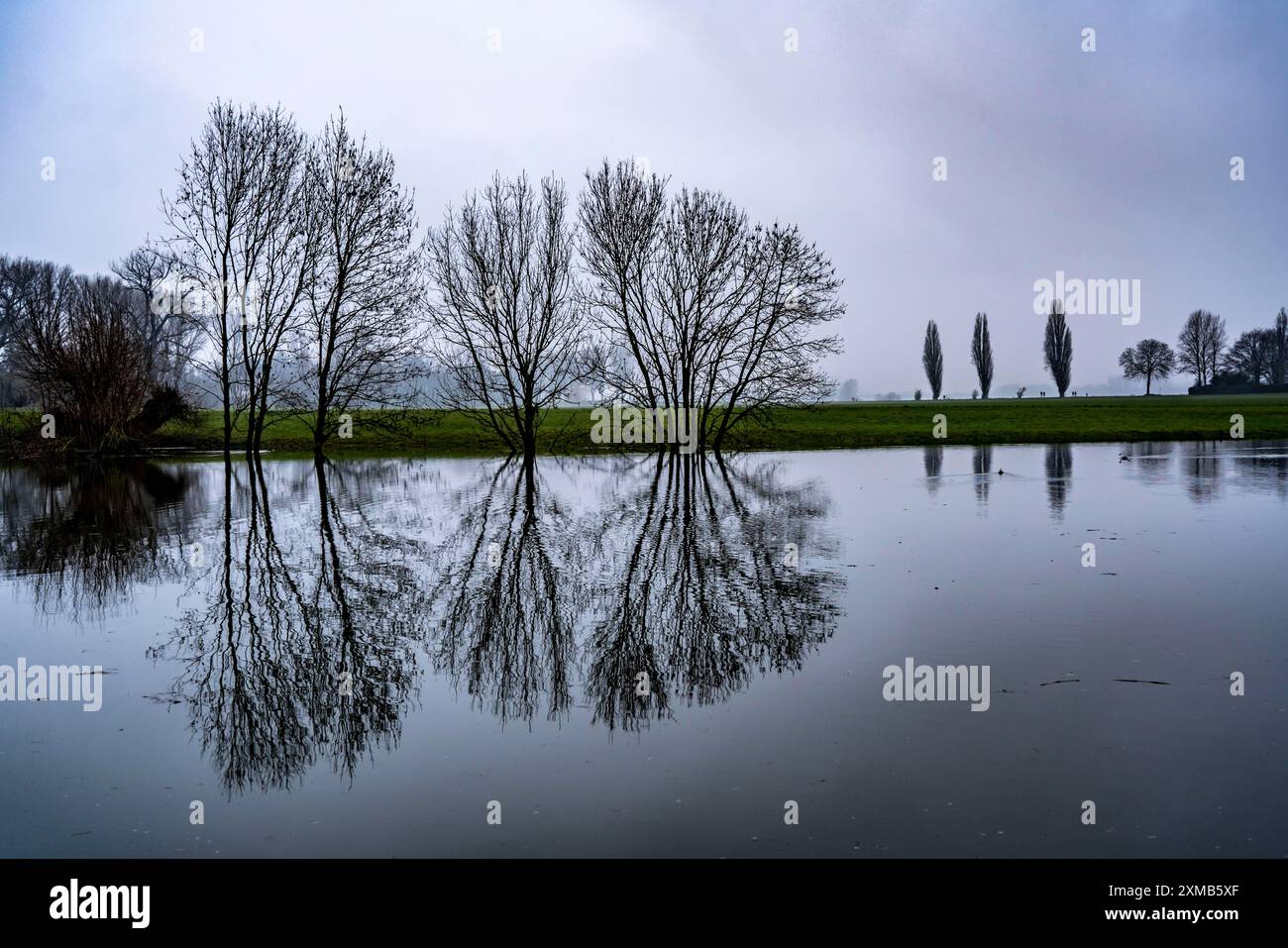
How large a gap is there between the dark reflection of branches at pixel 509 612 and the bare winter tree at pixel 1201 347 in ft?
404

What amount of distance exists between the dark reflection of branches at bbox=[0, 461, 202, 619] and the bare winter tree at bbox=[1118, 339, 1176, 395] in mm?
110600

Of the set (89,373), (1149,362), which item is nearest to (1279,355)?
(1149,362)

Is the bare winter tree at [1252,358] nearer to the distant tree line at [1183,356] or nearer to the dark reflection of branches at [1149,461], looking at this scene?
the distant tree line at [1183,356]

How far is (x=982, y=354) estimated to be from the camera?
10212cm

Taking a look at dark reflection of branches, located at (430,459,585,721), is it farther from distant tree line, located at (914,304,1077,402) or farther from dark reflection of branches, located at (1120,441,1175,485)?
distant tree line, located at (914,304,1077,402)

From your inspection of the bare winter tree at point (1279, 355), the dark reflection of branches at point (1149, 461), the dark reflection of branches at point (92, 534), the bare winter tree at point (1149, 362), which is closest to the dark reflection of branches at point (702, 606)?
the dark reflection of branches at point (92, 534)

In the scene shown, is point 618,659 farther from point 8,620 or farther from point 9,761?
point 8,620

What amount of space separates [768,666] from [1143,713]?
8.26 feet

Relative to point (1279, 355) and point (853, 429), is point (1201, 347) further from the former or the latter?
point (853, 429)

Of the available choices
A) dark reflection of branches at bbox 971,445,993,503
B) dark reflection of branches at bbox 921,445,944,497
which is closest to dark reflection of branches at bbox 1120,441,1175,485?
dark reflection of branches at bbox 971,445,993,503

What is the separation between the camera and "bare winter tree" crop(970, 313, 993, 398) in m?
101

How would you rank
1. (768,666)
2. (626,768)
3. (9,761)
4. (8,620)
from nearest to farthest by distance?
1. (626,768)
2. (9,761)
3. (768,666)
4. (8,620)

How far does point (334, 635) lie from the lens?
8.12 m

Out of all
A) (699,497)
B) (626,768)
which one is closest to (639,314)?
(699,497)
